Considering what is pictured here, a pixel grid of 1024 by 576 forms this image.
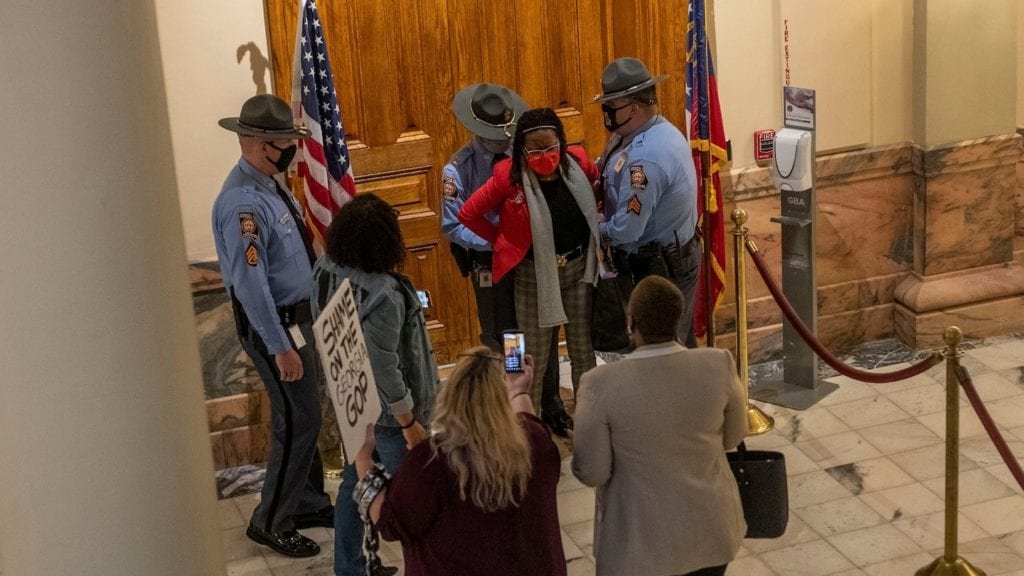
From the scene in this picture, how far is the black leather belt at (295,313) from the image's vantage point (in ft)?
18.1

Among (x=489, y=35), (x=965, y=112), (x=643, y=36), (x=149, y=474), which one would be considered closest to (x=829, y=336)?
Answer: (x=965, y=112)

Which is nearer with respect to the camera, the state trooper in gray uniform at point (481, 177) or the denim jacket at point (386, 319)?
the denim jacket at point (386, 319)

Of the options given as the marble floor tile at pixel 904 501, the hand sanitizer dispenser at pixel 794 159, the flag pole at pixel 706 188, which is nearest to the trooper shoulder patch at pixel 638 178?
the flag pole at pixel 706 188

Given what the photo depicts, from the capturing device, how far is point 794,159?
6.71 metres

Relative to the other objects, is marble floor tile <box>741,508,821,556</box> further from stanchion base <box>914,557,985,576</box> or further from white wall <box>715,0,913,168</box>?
white wall <box>715,0,913,168</box>

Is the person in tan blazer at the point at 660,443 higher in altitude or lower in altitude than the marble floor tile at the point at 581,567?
higher

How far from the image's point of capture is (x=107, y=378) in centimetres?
330

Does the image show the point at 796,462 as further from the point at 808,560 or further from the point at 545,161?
the point at 545,161

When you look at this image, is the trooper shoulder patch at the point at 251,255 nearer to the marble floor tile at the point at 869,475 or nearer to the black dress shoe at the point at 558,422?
the black dress shoe at the point at 558,422

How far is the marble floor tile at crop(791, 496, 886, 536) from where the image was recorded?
5.73 metres

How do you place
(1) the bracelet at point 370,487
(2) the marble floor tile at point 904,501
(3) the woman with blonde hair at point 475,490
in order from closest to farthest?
1. (3) the woman with blonde hair at point 475,490
2. (1) the bracelet at point 370,487
3. (2) the marble floor tile at point 904,501

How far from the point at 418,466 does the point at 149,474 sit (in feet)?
2.21

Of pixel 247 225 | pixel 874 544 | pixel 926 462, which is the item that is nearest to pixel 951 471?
pixel 874 544

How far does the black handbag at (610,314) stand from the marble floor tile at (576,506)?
2.24ft
